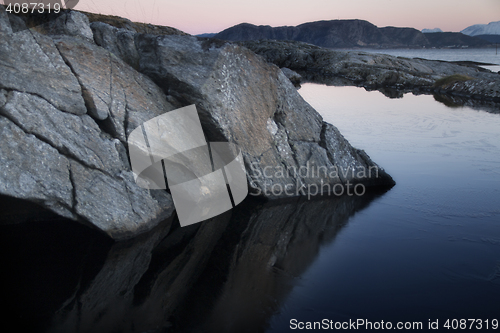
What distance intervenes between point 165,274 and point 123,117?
3.24m

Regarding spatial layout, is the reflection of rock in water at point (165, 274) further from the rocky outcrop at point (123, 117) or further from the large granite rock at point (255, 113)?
the large granite rock at point (255, 113)

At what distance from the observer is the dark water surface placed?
4.69 metres

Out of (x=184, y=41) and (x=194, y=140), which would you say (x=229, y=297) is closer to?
(x=194, y=140)

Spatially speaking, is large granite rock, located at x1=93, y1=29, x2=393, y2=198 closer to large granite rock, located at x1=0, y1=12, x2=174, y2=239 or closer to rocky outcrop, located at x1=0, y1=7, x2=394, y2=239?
rocky outcrop, located at x1=0, y1=7, x2=394, y2=239

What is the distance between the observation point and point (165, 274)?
18.3ft

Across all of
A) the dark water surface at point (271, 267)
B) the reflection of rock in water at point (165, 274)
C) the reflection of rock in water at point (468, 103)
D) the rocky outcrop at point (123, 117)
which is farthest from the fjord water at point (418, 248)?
the reflection of rock in water at point (468, 103)

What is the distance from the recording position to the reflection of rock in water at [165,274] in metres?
4.53

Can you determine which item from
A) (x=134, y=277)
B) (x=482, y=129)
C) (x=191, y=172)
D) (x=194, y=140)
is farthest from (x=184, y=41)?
(x=482, y=129)

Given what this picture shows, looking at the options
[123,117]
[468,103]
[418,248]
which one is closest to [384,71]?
[468,103]

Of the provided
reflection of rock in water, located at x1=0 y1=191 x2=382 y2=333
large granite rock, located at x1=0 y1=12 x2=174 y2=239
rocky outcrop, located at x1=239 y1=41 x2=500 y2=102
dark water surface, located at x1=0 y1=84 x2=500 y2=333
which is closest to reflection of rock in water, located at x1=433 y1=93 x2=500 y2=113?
rocky outcrop, located at x1=239 y1=41 x2=500 y2=102

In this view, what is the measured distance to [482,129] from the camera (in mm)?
16125

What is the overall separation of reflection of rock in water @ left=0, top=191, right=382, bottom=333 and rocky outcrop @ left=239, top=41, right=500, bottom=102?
83.8 ft

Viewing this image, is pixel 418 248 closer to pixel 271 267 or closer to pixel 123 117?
pixel 271 267

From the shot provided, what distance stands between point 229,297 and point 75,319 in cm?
194
